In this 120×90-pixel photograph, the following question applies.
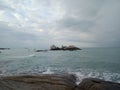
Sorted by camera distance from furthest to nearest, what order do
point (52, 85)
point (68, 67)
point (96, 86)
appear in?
point (68, 67)
point (52, 85)
point (96, 86)

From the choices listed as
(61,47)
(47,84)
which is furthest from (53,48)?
(47,84)

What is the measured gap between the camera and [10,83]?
9.14 metres

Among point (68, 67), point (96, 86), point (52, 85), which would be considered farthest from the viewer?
point (68, 67)

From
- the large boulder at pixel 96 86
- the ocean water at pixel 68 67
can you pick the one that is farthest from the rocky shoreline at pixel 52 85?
the ocean water at pixel 68 67

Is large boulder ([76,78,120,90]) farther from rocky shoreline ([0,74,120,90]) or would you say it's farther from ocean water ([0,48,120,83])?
ocean water ([0,48,120,83])

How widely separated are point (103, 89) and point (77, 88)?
1580 millimetres

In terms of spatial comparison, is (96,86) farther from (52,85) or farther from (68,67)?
(68,67)

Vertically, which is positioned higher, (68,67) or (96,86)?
(96,86)

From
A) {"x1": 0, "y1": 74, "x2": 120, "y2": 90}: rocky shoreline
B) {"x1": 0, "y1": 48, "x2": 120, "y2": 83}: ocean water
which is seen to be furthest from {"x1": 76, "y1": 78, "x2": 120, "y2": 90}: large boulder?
{"x1": 0, "y1": 48, "x2": 120, "y2": 83}: ocean water

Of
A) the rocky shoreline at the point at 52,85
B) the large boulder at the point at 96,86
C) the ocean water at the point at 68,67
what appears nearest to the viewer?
the large boulder at the point at 96,86

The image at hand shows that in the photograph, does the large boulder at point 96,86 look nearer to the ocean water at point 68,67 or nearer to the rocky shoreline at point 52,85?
the rocky shoreline at point 52,85

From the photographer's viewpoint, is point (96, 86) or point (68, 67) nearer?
point (96, 86)

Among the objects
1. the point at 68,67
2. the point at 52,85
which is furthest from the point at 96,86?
the point at 68,67

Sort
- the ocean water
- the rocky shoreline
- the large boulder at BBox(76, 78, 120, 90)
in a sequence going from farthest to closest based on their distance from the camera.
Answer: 1. the ocean water
2. the rocky shoreline
3. the large boulder at BBox(76, 78, 120, 90)
